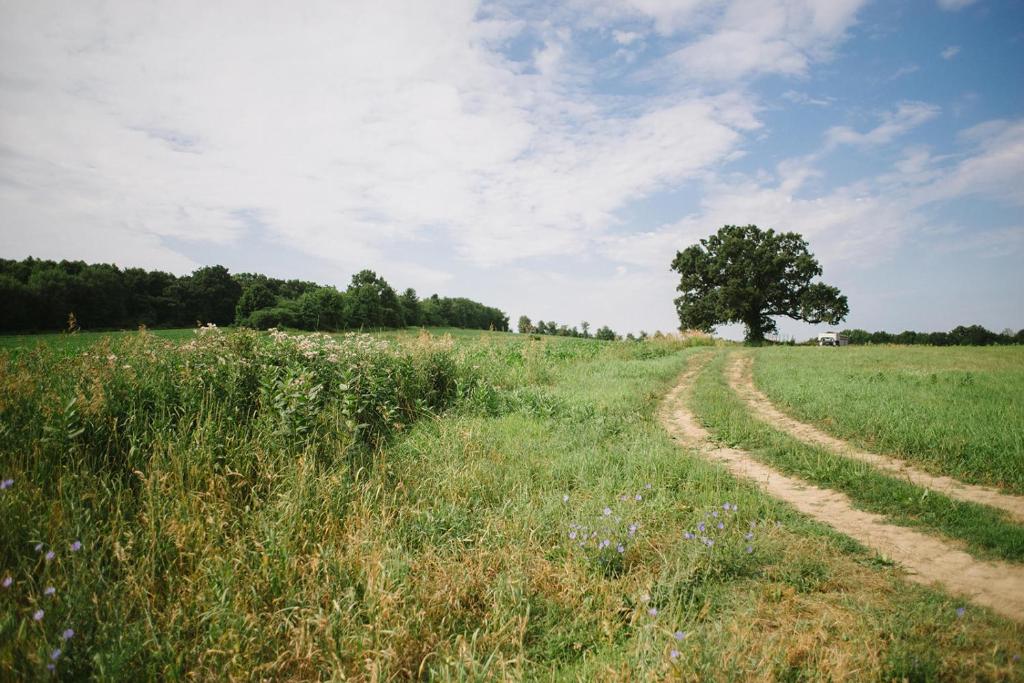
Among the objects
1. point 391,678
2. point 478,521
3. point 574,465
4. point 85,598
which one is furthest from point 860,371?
point 85,598

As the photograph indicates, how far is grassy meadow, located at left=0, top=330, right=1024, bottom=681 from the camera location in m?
2.73

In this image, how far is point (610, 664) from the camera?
9.13 ft

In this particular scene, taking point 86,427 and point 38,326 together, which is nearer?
point 86,427

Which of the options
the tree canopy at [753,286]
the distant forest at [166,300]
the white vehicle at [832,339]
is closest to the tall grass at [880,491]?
the distant forest at [166,300]

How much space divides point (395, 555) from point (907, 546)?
477 cm

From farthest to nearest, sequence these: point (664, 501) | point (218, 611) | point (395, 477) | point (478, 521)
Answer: point (395, 477)
point (664, 501)
point (478, 521)
point (218, 611)

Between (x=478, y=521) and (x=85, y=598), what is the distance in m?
3.08

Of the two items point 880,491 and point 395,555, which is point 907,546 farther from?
point 395,555

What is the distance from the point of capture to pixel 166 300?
5497cm

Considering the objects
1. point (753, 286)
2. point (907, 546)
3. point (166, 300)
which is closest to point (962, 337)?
point (753, 286)

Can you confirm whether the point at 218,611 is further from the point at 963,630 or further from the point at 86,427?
the point at 963,630

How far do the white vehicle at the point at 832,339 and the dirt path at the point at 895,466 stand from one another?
4563cm

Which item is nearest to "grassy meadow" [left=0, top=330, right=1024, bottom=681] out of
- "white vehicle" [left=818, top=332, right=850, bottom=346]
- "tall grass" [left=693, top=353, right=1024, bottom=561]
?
"tall grass" [left=693, top=353, right=1024, bottom=561]

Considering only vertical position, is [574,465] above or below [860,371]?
below
